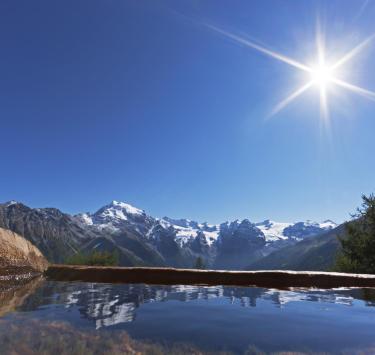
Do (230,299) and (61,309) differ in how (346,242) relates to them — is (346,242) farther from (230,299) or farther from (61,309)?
(61,309)

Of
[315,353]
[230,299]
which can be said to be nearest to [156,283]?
[230,299]

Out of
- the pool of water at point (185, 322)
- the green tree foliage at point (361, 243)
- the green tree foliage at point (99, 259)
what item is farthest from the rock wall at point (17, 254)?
the green tree foliage at point (99, 259)

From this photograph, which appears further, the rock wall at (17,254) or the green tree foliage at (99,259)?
the green tree foliage at (99,259)

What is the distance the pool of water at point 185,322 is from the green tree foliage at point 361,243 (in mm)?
36340

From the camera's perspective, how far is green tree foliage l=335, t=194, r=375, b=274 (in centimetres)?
4138

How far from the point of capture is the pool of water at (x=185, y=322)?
185 inches

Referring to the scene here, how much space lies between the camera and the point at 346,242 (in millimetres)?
45719

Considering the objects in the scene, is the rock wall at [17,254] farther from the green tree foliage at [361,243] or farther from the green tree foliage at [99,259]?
the green tree foliage at [99,259]

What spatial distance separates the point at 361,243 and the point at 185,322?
43015mm

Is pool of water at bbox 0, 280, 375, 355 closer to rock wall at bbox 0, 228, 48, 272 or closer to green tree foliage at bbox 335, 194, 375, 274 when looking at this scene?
rock wall at bbox 0, 228, 48, 272

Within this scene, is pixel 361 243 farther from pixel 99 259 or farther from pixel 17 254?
pixel 99 259

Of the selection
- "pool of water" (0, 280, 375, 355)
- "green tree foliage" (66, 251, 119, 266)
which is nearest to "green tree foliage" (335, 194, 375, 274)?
"pool of water" (0, 280, 375, 355)

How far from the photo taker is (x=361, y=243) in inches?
1682

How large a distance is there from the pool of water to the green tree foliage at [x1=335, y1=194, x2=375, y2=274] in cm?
3634
